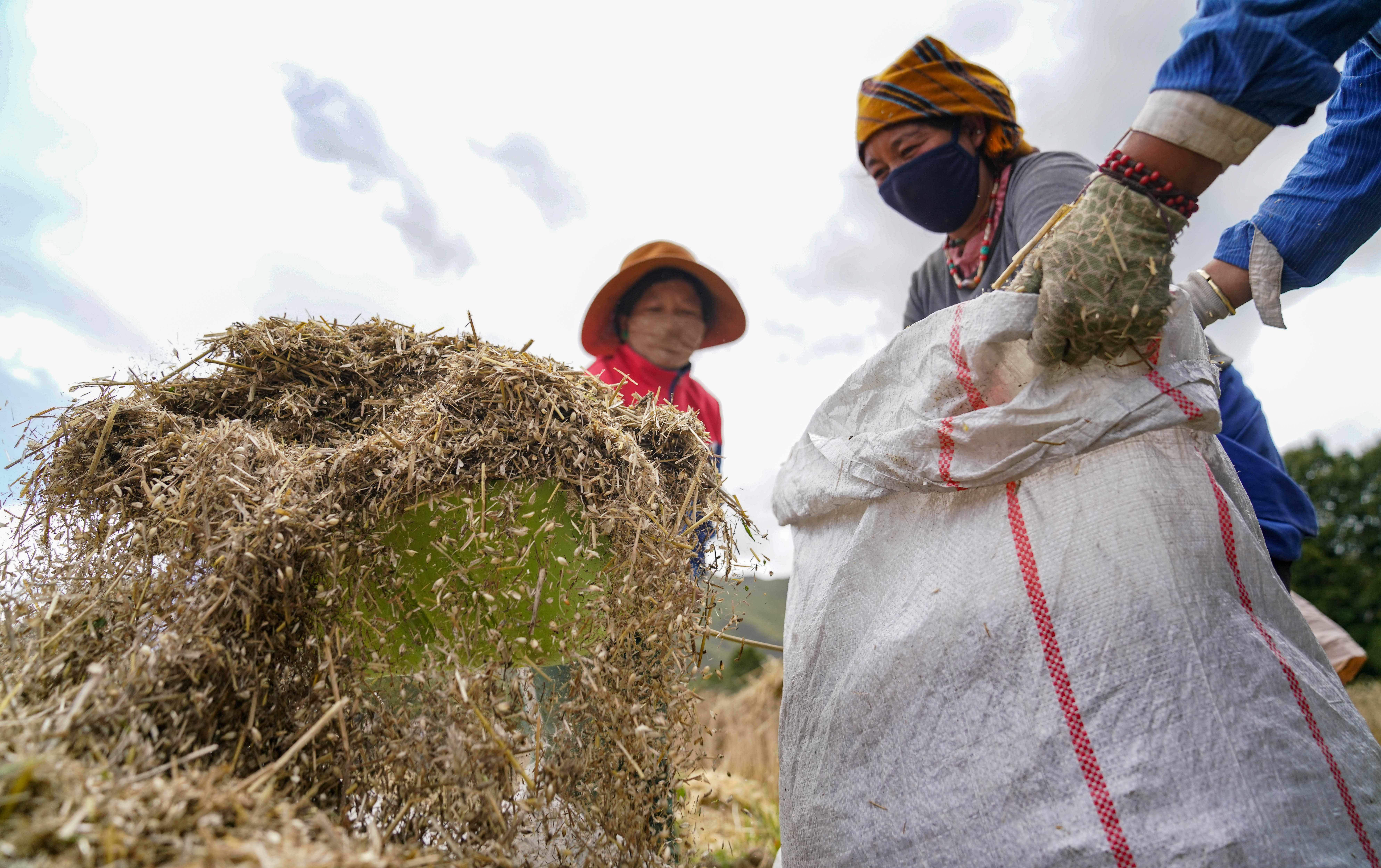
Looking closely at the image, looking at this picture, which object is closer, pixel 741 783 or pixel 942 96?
pixel 942 96

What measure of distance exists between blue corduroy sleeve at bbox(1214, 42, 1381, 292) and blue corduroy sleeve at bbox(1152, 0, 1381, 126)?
0.43 meters

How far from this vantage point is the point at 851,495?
1340mm

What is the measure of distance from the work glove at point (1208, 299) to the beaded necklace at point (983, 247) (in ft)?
1.41

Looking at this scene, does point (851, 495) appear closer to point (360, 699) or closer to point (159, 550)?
point (360, 699)

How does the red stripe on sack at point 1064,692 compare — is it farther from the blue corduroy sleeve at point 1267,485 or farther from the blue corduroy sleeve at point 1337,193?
the blue corduroy sleeve at point 1337,193

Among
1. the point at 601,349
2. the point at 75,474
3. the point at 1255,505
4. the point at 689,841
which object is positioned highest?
the point at 601,349

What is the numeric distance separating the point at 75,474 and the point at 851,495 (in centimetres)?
145

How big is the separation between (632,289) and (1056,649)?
240 centimetres

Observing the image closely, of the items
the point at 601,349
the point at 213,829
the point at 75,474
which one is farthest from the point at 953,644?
the point at 601,349

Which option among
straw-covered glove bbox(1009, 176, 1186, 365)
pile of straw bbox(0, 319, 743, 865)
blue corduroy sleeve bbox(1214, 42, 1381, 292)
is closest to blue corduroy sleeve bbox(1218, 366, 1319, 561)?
blue corduroy sleeve bbox(1214, 42, 1381, 292)

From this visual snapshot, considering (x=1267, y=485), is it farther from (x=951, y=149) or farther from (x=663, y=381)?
(x=663, y=381)

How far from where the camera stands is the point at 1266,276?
1.37m

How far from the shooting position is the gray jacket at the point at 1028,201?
1476mm

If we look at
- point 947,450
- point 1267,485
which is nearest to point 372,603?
point 947,450
